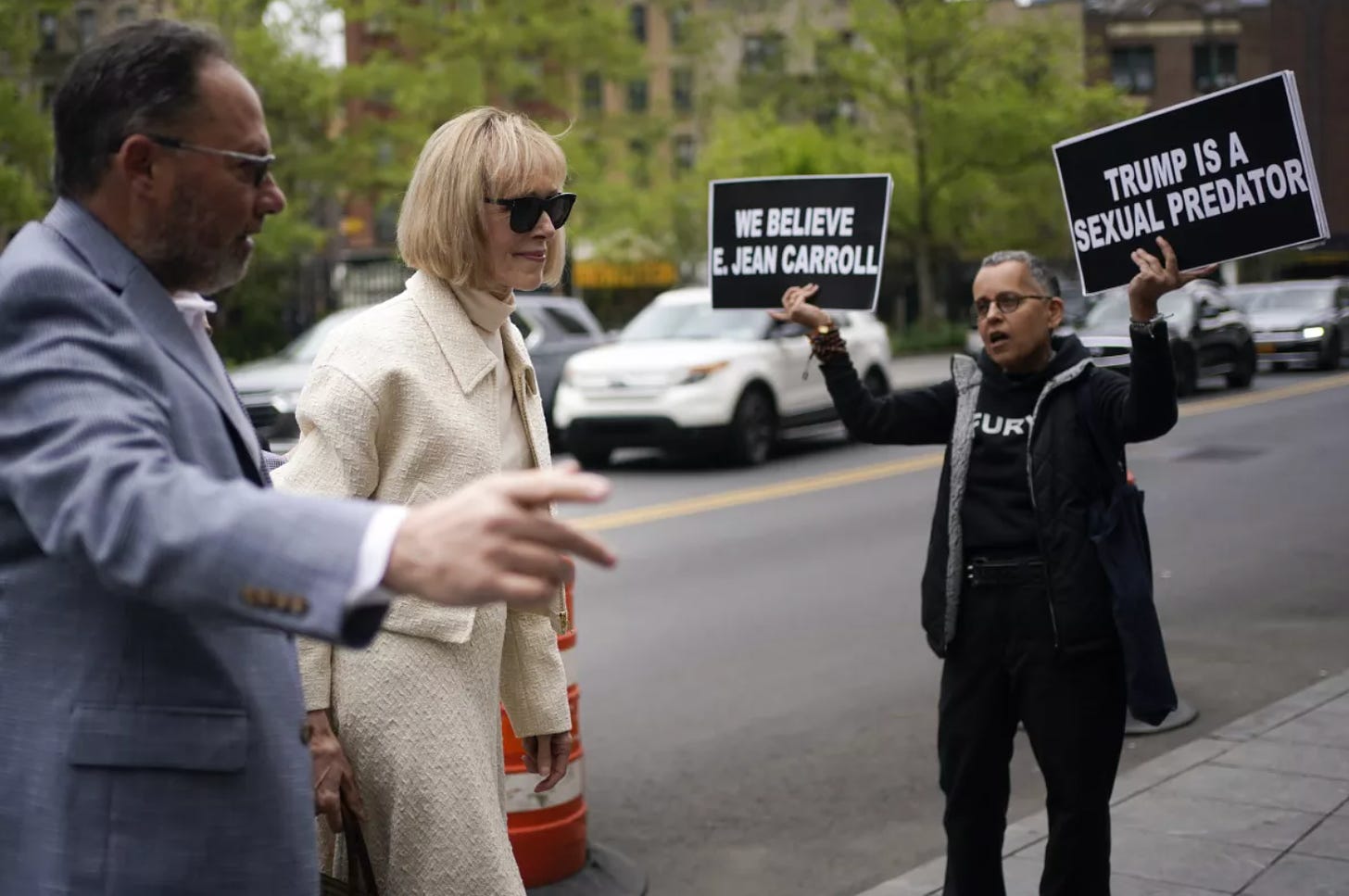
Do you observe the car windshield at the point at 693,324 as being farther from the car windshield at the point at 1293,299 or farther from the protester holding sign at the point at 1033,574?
the car windshield at the point at 1293,299

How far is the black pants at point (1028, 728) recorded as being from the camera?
3.98 metres

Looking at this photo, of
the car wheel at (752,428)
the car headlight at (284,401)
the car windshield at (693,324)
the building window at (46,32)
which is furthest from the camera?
the building window at (46,32)

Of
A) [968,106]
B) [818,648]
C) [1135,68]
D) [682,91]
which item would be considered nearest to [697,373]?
[818,648]

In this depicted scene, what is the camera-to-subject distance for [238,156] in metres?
1.95

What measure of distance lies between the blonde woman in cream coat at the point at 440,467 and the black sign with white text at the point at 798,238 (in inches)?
62.6

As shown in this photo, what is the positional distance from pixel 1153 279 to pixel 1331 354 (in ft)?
89.0

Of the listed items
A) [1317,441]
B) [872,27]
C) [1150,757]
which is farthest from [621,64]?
[1150,757]

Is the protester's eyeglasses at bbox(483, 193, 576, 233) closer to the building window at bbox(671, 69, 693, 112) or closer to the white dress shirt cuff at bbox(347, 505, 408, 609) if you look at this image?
the white dress shirt cuff at bbox(347, 505, 408, 609)

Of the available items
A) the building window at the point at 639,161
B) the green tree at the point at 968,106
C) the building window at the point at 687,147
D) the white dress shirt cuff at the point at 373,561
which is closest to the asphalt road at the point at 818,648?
the white dress shirt cuff at the point at 373,561

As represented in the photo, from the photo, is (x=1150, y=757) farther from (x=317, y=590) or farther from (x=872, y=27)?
(x=872, y=27)

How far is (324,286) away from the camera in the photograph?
3534 cm

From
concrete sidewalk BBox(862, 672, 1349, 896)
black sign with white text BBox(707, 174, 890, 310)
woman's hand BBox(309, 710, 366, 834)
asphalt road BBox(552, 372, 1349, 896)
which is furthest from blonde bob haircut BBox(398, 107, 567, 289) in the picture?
asphalt road BBox(552, 372, 1349, 896)

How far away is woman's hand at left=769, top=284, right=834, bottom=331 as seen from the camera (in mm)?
4492

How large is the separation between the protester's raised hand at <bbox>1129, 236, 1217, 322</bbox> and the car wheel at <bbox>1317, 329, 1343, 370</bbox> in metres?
26.7
